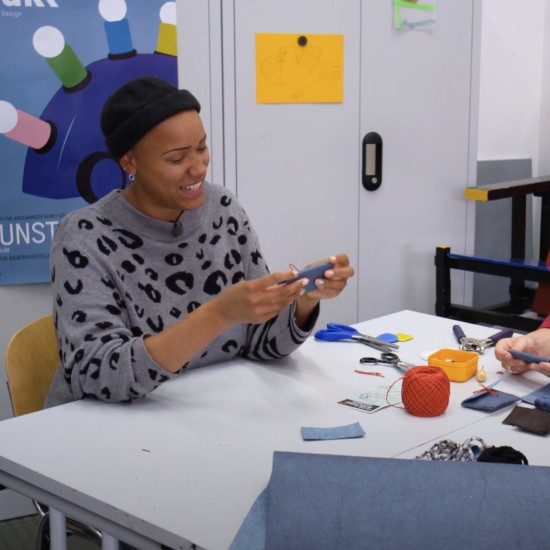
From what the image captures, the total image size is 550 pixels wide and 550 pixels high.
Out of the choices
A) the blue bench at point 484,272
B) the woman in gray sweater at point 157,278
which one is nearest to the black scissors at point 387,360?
the woman in gray sweater at point 157,278

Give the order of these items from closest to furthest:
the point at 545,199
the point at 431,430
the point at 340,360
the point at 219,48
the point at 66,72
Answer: the point at 431,430 < the point at 340,360 < the point at 66,72 < the point at 219,48 < the point at 545,199

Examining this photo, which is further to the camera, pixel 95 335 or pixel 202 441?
pixel 95 335

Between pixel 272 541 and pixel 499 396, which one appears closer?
pixel 272 541

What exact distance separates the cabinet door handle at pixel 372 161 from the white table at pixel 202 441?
1.33 m

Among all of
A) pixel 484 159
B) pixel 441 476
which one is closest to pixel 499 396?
pixel 441 476

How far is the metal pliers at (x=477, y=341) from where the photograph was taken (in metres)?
1.81

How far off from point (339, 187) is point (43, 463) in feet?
6.09

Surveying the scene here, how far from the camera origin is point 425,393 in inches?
55.6

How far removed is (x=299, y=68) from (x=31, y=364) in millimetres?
1474

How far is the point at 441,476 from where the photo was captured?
3.32ft

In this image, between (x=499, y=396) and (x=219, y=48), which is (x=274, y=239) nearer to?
(x=219, y=48)

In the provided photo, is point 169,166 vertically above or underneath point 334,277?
above

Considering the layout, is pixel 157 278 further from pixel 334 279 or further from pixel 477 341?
pixel 477 341

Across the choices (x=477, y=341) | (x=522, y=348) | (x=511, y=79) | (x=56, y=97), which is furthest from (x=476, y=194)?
(x=56, y=97)
